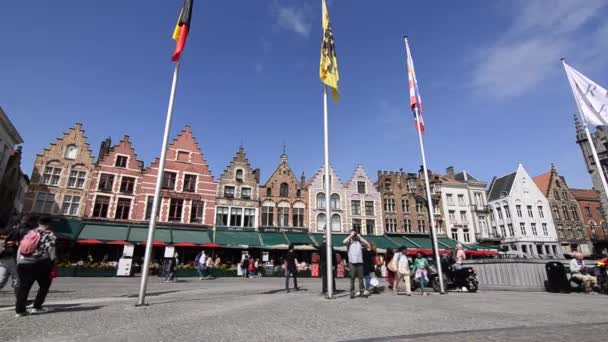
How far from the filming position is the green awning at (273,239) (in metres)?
28.8

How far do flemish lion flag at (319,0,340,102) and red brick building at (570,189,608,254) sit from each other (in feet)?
164

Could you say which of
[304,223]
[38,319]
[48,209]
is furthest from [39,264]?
[304,223]

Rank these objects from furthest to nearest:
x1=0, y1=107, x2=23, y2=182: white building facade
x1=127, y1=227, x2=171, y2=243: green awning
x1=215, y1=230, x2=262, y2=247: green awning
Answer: x1=215, y1=230, x2=262, y2=247: green awning
x1=0, y1=107, x2=23, y2=182: white building facade
x1=127, y1=227, x2=171, y2=243: green awning

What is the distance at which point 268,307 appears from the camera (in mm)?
6891

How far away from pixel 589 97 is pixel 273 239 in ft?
82.1

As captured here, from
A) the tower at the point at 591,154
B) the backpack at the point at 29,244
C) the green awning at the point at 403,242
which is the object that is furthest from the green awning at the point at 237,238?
the tower at the point at 591,154

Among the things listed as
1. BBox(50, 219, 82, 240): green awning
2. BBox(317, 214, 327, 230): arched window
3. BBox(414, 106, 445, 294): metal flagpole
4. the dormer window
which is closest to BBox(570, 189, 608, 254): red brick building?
BBox(317, 214, 327, 230): arched window

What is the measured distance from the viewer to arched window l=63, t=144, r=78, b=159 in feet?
92.4

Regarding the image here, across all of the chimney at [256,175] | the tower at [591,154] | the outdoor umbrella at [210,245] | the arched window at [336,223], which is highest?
the tower at [591,154]

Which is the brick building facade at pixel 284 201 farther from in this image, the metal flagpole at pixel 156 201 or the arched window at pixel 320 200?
the metal flagpole at pixel 156 201

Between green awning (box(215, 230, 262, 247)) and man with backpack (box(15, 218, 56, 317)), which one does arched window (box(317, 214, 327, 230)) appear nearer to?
green awning (box(215, 230, 262, 247))

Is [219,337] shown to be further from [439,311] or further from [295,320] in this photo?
[439,311]

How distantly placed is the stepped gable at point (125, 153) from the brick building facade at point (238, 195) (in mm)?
8180

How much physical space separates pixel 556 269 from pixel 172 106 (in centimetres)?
1519
